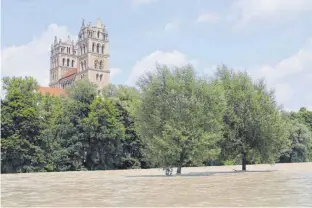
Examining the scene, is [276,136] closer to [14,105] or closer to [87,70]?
[14,105]

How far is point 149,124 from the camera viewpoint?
3869cm

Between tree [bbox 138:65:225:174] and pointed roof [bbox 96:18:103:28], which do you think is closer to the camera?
tree [bbox 138:65:225:174]

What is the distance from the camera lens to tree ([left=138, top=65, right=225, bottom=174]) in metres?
37.1

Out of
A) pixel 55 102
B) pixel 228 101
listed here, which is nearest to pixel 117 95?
pixel 55 102

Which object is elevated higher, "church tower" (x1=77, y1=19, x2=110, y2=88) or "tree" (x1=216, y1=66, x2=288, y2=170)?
→ "church tower" (x1=77, y1=19, x2=110, y2=88)

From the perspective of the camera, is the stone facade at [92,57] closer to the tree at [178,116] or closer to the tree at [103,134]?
the tree at [103,134]

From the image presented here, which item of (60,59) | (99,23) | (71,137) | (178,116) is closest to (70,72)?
(60,59)

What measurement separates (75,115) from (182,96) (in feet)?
97.9

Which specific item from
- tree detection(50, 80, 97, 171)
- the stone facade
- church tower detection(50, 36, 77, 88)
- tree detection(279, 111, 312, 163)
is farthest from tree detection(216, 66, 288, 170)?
church tower detection(50, 36, 77, 88)

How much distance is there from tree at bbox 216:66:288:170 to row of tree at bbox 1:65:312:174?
0.34 feet

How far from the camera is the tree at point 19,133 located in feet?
184

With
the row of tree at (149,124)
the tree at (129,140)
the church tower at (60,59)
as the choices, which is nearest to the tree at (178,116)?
the row of tree at (149,124)

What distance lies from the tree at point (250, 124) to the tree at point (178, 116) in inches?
244

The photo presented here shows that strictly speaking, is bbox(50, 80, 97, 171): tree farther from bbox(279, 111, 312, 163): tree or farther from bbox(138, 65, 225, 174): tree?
bbox(279, 111, 312, 163): tree
